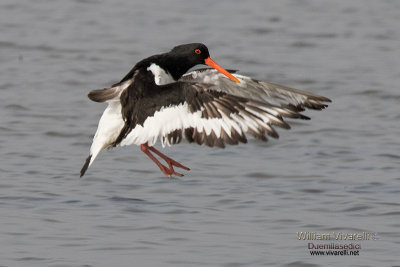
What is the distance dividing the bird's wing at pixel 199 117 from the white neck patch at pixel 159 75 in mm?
611

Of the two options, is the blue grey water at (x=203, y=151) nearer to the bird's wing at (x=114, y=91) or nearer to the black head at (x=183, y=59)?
the bird's wing at (x=114, y=91)

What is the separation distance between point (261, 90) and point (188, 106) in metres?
1.61

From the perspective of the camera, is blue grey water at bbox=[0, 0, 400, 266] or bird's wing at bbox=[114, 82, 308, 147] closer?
bird's wing at bbox=[114, 82, 308, 147]

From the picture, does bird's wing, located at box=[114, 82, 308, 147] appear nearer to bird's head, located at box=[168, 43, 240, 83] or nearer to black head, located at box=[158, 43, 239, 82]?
black head, located at box=[158, 43, 239, 82]

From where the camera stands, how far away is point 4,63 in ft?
52.6

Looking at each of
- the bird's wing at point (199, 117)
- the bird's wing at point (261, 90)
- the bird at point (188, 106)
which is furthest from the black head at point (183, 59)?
the bird's wing at point (199, 117)

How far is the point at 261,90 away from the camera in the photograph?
984cm

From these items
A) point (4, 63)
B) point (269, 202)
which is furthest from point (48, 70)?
point (269, 202)

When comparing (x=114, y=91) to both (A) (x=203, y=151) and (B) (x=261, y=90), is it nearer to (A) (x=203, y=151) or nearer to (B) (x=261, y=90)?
(B) (x=261, y=90)

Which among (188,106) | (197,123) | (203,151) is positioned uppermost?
Result: (188,106)

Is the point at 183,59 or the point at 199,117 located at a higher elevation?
the point at 183,59

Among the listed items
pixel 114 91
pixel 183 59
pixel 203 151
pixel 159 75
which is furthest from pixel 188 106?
pixel 203 151

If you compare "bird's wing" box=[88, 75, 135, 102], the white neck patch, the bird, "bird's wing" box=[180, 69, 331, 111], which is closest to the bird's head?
the bird

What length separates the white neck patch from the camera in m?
9.42
